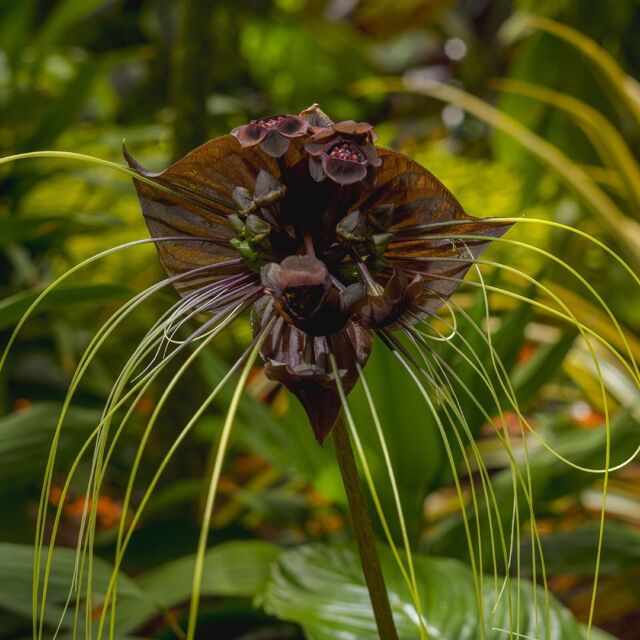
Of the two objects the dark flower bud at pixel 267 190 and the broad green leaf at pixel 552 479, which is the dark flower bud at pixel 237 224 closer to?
the dark flower bud at pixel 267 190

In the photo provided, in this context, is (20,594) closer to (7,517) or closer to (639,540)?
(7,517)

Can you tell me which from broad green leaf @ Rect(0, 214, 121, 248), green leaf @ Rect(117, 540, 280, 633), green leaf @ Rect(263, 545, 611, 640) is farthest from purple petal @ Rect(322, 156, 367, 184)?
broad green leaf @ Rect(0, 214, 121, 248)

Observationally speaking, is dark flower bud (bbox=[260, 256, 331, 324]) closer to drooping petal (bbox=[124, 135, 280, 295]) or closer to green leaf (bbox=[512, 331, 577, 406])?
drooping petal (bbox=[124, 135, 280, 295])

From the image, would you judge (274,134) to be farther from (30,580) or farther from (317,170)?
(30,580)

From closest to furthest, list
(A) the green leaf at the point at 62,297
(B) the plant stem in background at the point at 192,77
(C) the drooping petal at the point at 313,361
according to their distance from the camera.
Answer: (C) the drooping petal at the point at 313,361, (A) the green leaf at the point at 62,297, (B) the plant stem in background at the point at 192,77

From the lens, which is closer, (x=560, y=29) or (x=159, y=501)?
(x=159, y=501)

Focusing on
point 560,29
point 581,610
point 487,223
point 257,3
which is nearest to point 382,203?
point 487,223

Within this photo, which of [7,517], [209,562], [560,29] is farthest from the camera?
[560,29]

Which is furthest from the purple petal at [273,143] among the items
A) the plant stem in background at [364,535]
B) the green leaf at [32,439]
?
the green leaf at [32,439]
